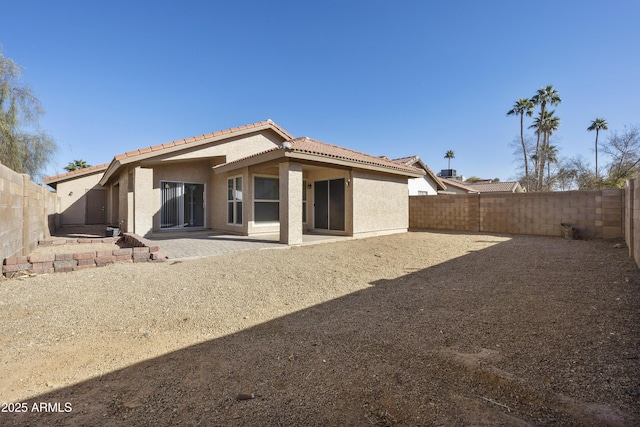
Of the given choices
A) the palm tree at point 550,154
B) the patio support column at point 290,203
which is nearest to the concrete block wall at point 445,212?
the patio support column at point 290,203

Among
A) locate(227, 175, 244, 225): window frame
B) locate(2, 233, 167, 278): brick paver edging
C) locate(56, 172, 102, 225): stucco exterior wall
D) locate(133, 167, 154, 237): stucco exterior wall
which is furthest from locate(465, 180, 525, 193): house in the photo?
locate(56, 172, 102, 225): stucco exterior wall

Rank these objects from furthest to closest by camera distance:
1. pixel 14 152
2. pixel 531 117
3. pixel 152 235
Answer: pixel 531 117
pixel 14 152
pixel 152 235

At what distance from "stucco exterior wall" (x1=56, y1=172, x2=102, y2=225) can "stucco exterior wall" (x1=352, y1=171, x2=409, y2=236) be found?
1893 centimetres

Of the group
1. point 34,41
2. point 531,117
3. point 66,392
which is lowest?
point 66,392

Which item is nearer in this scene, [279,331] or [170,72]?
[279,331]

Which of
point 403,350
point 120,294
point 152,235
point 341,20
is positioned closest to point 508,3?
point 341,20

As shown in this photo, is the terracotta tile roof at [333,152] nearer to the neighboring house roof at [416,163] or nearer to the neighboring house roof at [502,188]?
the neighboring house roof at [416,163]

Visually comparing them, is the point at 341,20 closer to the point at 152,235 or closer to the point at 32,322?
the point at 152,235

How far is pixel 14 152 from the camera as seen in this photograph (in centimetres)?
1565

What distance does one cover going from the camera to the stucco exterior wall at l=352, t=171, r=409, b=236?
12.0 m

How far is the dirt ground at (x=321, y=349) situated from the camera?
200 cm

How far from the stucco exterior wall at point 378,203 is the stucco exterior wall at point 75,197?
18.9 meters

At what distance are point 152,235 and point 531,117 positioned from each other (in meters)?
37.8

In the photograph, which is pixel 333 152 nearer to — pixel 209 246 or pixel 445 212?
pixel 209 246
